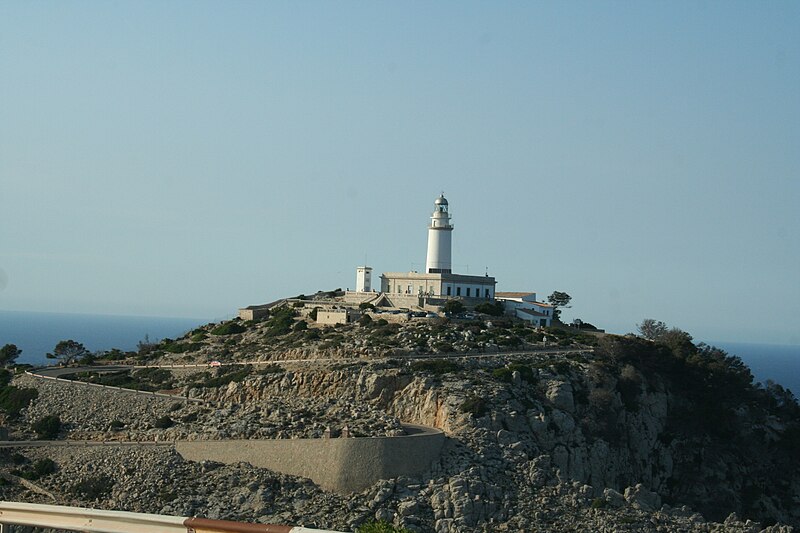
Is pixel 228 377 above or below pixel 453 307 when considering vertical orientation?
below

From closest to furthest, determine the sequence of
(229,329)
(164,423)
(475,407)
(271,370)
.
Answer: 1. (475,407)
2. (164,423)
3. (271,370)
4. (229,329)

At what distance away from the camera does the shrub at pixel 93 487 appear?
40375 millimetres

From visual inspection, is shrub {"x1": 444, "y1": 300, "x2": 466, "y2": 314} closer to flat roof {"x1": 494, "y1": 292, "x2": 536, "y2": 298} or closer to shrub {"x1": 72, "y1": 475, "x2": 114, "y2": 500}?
flat roof {"x1": 494, "y1": 292, "x2": 536, "y2": 298}

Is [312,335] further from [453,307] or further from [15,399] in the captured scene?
[15,399]

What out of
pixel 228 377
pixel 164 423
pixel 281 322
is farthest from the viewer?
pixel 281 322

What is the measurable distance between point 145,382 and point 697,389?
2884 cm

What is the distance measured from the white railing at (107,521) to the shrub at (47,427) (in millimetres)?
40921

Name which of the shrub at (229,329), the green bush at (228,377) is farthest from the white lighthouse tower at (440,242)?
the green bush at (228,377)

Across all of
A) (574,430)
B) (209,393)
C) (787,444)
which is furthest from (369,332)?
(787,444)

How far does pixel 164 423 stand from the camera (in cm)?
4644

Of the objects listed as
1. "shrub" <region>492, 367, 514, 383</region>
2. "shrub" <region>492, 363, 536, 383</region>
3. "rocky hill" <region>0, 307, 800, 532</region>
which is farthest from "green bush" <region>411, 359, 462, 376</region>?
"shrub" <region>492, 363, 536, 383</region>

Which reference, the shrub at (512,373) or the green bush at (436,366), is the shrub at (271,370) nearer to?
the green bush at (436,366)

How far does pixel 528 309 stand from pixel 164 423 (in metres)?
27.1

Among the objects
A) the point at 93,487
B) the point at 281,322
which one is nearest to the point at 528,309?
the point at 281,322
